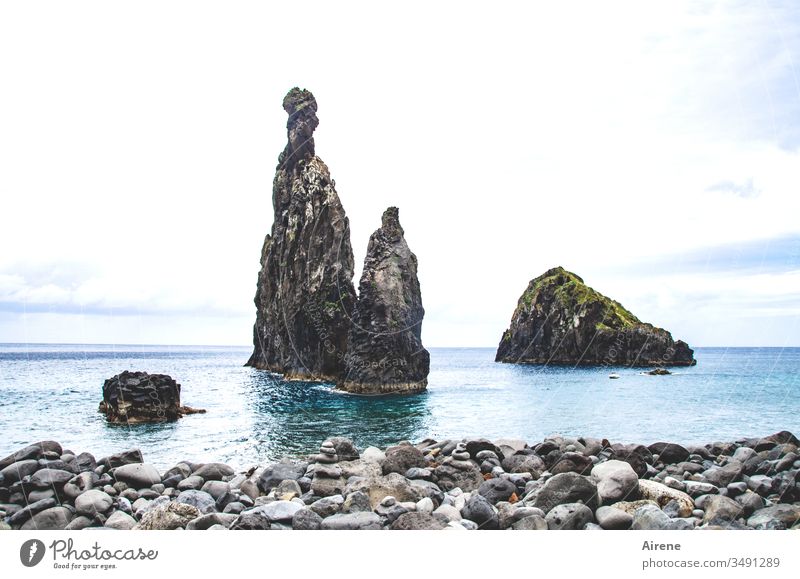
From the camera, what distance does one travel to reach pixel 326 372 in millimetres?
30672

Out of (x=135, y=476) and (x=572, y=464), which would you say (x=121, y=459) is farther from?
(x=572, y=464)

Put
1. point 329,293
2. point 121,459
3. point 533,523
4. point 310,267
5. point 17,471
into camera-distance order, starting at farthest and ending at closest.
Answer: point 310,267
point 329,293
point 121,459
point 17,471
point 533,523

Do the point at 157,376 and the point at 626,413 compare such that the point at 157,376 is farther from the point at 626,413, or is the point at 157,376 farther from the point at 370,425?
the point at 626,413

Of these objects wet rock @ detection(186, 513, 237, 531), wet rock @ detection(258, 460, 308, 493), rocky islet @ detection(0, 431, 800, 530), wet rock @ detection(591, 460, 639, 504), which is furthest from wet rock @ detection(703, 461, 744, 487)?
wet rock @ detection(186, 513, 237, 531)

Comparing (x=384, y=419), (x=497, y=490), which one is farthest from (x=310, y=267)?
(x=497, y=490)

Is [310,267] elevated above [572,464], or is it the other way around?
[310,267]

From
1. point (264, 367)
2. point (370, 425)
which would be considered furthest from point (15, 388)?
point (264, 367)

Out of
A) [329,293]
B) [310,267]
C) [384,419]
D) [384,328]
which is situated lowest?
[384,419]

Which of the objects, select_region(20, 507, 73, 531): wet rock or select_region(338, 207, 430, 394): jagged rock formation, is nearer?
select_region(20, 507, 73, 531): wet rock

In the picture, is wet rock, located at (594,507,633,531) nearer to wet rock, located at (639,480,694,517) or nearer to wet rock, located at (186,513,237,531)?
wet rock, located at (639,480,694,517)

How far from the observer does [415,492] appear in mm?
4551

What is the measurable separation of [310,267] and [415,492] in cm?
2690

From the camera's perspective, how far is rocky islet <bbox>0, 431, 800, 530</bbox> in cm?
388

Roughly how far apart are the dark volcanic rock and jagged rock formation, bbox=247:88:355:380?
1234 centimetres
